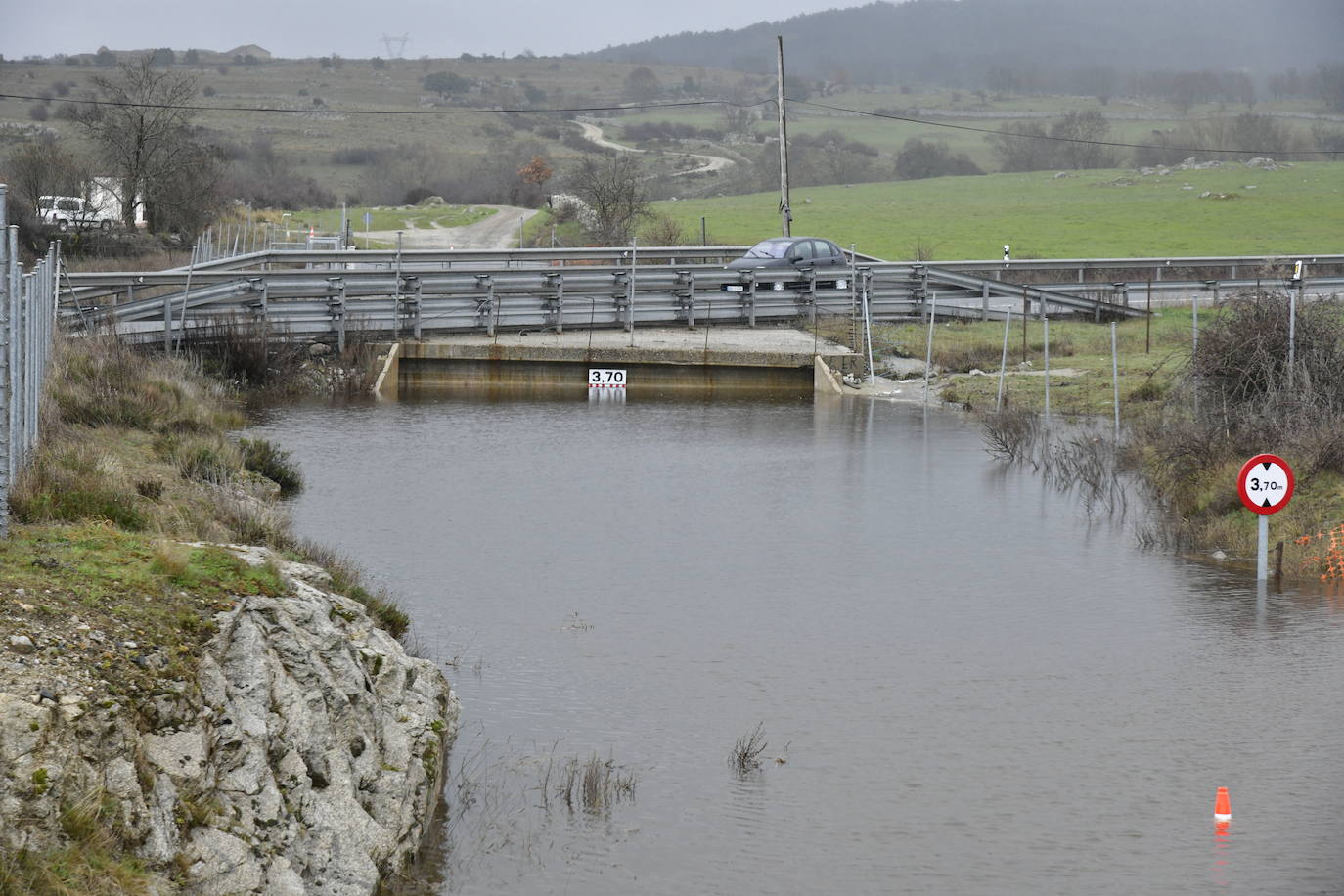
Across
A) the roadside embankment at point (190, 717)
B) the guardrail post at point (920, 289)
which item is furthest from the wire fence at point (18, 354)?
the guardrail post at point (920, 289)

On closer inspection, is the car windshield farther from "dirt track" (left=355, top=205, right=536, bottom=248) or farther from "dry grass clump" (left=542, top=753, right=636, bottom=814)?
"dry grass clump" (left=542, top=753, right=636, bottom=814)

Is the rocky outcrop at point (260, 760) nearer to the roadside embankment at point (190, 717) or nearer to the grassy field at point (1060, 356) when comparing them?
the roadside embankment at point (190, 717)

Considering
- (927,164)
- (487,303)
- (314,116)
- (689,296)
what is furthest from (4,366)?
(314,116)

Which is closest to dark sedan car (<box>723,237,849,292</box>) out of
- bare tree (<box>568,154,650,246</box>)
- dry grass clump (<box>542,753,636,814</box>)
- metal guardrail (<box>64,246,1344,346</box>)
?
metal guardrail (<box>64,246,1344,346</box>)

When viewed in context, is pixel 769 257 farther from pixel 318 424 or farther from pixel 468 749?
pixel 468 749

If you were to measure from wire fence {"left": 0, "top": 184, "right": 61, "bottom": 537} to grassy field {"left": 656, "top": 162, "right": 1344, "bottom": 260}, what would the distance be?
44.7m

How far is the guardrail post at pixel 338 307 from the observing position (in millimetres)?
31328

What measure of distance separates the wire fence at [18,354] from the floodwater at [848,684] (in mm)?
3215

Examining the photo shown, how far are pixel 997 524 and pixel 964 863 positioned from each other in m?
9.76

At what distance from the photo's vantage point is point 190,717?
24.6 ft

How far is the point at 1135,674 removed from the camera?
1237 cm

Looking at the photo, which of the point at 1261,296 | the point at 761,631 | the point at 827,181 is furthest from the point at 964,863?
the point at 827,181

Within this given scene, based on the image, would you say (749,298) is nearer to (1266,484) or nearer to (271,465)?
(271,465)

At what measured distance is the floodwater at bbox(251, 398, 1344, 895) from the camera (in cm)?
905
